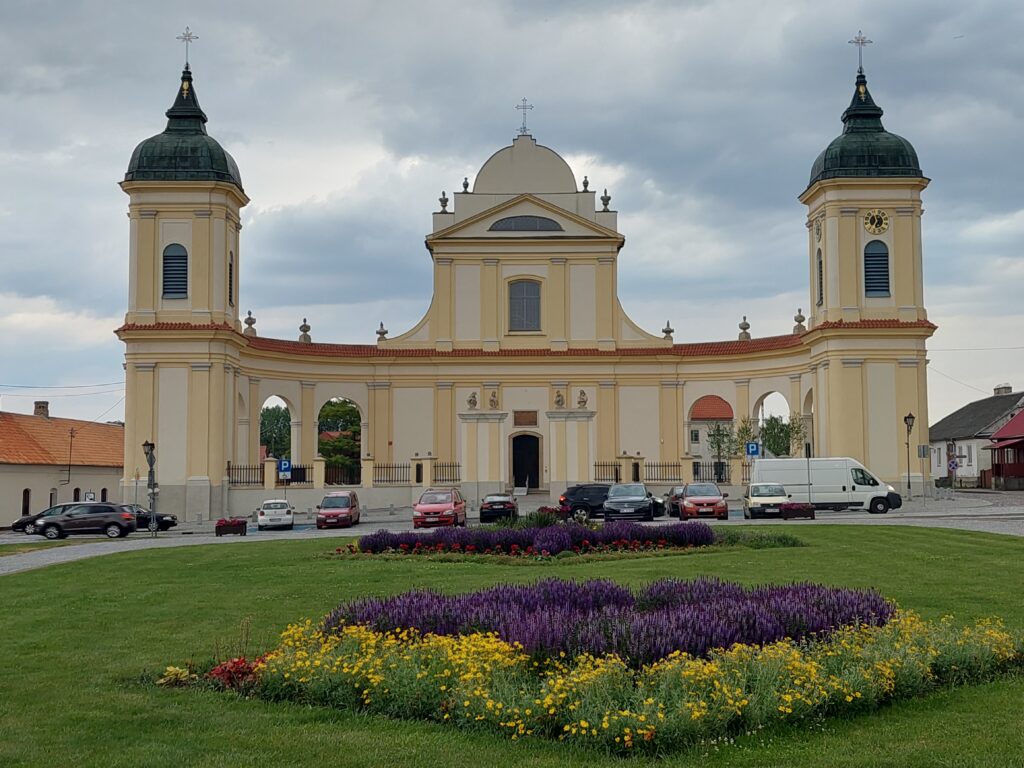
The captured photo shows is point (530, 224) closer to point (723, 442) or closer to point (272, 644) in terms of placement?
point (723, 442)

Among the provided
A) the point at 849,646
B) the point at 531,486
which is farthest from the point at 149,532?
the point at 849,646

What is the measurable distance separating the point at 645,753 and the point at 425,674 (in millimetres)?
2047

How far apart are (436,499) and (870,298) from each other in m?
21.2

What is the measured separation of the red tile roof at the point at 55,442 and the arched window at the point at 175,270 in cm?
1478

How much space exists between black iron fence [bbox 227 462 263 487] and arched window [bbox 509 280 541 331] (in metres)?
14.1

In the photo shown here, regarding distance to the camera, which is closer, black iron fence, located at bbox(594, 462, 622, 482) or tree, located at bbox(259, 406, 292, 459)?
black iron fence, located at bbox(594, 462, 622, 482)

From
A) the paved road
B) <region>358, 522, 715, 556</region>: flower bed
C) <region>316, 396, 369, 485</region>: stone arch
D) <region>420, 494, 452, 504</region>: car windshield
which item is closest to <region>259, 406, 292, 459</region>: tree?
<region>316, 396, 369, 485</region>: stone arch

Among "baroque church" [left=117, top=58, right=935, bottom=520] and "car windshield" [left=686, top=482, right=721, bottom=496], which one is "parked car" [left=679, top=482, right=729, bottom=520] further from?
"baroque church" [left=117, top=58, right=935, bottom=520]

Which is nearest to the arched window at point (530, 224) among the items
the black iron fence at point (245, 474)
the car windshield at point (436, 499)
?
the black iron fence at point (245, 474)

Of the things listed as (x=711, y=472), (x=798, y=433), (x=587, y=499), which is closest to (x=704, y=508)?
(x=587, y=499)

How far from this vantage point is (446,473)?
4850cm

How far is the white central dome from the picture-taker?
174ft

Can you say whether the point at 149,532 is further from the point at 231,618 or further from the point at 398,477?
the point at 231,618

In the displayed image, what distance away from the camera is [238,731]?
793 cm
